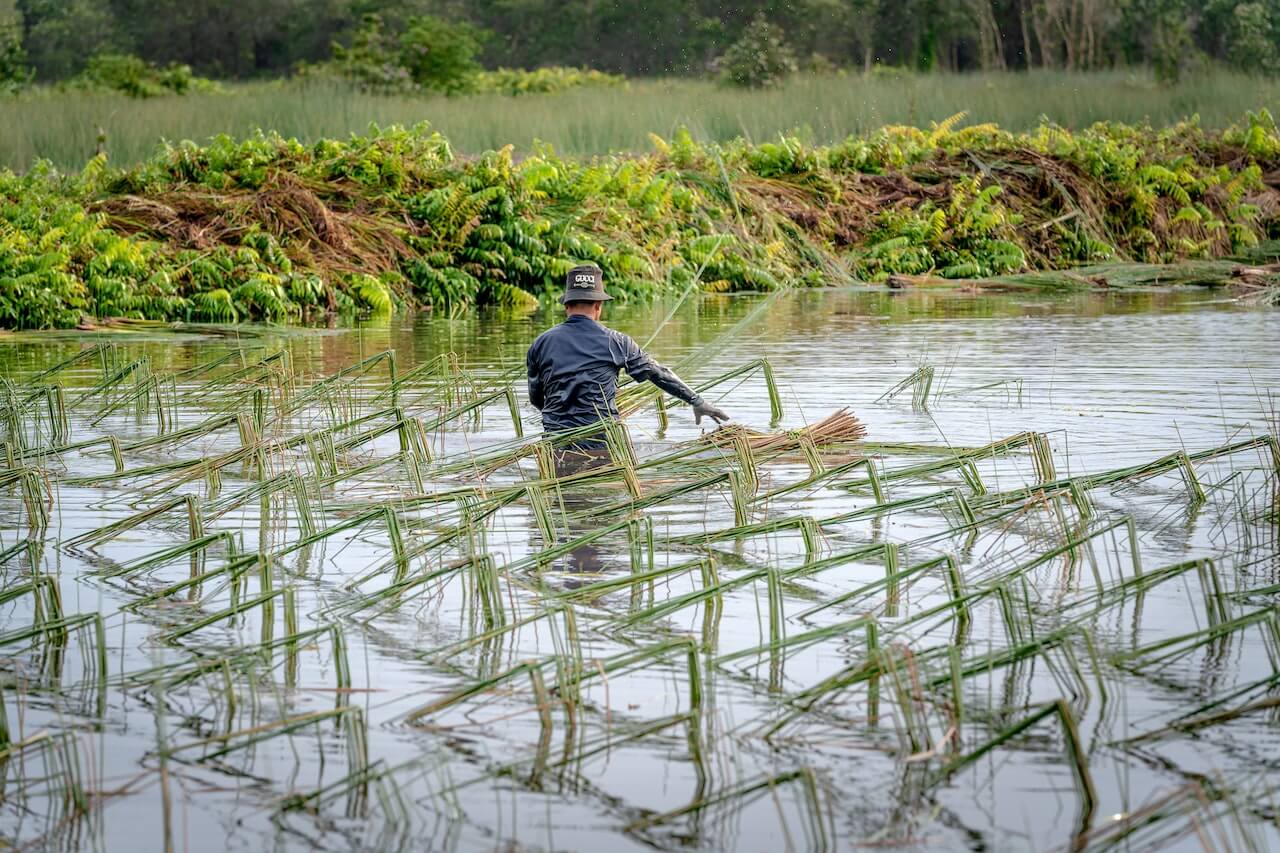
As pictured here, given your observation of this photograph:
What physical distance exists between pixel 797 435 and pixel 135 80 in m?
29.4

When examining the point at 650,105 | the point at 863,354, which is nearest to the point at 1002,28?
the point at 650,105

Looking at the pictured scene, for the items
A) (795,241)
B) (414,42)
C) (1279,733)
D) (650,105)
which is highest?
(414,42)

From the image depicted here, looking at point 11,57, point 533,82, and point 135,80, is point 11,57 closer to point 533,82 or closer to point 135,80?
point 135,80

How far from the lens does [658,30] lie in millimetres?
48500

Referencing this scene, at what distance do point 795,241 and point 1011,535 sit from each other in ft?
47.2

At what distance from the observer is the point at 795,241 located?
20.8 meters

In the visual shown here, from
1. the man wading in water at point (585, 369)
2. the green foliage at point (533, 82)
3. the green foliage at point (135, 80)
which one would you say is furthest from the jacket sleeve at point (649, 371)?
the green foliage at point (533, 82)

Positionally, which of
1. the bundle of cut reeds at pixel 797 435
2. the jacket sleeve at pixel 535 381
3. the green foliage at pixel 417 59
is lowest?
the bundle of cut reeds at pixel 797 435

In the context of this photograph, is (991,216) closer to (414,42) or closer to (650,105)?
(650,105)

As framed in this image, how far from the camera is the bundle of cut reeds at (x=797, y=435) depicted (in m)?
7.58

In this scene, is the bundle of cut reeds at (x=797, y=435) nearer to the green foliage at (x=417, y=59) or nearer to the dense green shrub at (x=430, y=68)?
the dense green shrub at (x=430, y=68)

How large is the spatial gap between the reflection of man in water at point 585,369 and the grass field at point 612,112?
13.2 metres

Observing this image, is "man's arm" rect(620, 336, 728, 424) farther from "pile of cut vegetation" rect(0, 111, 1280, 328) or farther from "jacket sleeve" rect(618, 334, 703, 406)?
"pile of cut vegetation" rect(0, 111, 1280, 328)

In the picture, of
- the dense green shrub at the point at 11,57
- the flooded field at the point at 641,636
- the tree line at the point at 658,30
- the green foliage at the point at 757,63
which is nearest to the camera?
the flooded field at the point at 641,636
